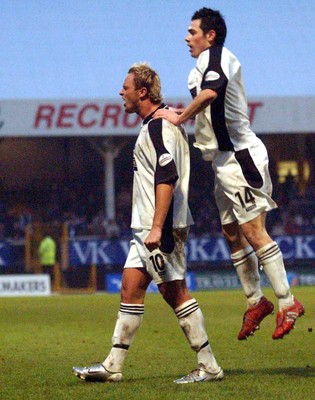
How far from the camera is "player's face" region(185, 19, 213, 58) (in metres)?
8.47

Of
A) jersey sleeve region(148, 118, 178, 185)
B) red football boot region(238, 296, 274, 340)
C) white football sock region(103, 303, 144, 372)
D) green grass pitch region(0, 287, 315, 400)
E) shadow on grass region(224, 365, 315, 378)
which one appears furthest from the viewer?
shadow on grass region(224, 365, 315, 378)

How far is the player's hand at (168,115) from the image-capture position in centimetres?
813

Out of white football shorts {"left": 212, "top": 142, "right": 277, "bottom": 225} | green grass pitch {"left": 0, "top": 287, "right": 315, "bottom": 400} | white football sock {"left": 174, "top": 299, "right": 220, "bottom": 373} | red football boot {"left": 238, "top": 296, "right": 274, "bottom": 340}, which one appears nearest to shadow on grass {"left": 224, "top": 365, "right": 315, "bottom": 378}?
green grass pitch {"left": 0, "top": 287, "right": 315, "bottom": 400}

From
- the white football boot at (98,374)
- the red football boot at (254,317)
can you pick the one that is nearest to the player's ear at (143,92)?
the red football boot at (254,317)

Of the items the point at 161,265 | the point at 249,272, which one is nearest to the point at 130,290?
the point at 161,265

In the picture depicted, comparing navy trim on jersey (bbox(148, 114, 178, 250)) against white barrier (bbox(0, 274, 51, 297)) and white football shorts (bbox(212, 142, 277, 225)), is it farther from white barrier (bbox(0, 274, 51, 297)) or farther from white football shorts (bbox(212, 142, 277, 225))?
white barrier (bbox(0, 274, 51, 297))

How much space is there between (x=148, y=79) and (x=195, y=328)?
1.90 meters

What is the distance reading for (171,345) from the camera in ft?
41.6

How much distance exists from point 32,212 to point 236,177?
36994mm

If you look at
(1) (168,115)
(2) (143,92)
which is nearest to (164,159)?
(1) (168,115)

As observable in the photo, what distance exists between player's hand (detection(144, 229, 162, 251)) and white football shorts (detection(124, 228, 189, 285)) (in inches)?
9.3

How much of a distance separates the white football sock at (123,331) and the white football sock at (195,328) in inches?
12.8

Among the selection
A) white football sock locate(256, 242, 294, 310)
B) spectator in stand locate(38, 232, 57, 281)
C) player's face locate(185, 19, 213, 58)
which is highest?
Result: spectator in stand locate(38, 232, 57, 281)

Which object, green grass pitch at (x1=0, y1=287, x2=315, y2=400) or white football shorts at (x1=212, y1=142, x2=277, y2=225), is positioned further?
white football shorts at (x1=212, y1=142, x2=277, y2=225)
